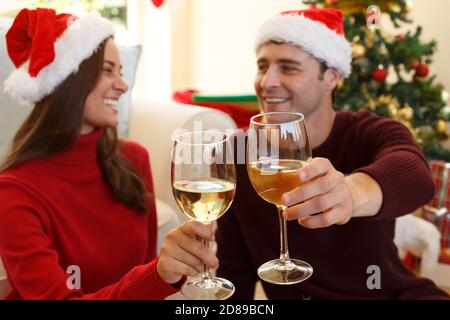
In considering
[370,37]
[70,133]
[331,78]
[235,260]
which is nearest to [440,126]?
[370,37]

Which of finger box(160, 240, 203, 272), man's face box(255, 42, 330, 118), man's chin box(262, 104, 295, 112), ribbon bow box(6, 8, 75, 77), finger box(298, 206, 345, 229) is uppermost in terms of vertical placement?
ribbon bow box(6, 8, 75, 77)

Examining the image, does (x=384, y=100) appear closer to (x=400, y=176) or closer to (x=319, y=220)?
(x=400, y=176)

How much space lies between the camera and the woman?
1.01 meters

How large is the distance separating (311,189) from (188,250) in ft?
0.59

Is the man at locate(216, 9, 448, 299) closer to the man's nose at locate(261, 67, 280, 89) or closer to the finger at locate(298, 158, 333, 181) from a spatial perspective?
the man's nose at locate(261, 67, 280, 89)

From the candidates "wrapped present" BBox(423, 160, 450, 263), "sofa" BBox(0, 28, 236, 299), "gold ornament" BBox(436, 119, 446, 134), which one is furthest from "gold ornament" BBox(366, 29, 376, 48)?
"sofa" BBox(0, 28, 236, 299)

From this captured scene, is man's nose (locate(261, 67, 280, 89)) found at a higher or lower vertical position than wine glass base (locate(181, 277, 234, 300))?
higher

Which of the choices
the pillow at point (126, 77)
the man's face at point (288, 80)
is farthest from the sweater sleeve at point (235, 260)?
the pillow at point (126, 77)

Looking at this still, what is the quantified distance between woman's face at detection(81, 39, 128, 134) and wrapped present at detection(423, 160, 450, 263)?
1.75m

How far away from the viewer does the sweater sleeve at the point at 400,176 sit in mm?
803

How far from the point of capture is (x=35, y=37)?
1131 mm

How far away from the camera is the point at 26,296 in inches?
36.4

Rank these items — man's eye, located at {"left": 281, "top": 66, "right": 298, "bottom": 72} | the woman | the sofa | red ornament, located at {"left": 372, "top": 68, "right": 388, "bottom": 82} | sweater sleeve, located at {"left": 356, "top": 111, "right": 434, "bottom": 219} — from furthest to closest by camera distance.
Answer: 1. red ornament, located at {"left": 372, "top": 68, "right": 388, "bottom": 82}
2. the sofa
3. man's eye, located at {"left": 281, "top": 66, "right": 298, "bottom": 72}
4. the woman
5. sweater sleeve, located at {"left": 356, "top": 111, "right": 434, "bottom": 219}
